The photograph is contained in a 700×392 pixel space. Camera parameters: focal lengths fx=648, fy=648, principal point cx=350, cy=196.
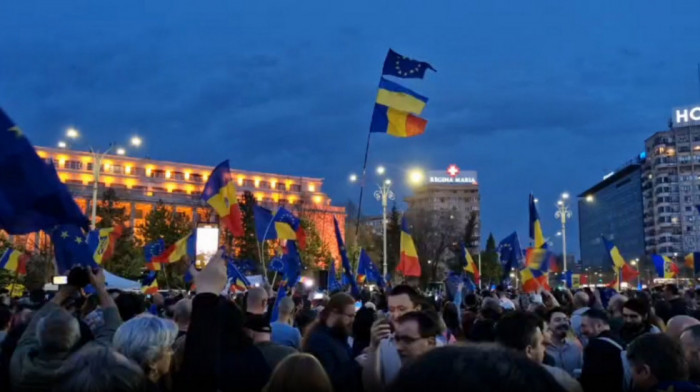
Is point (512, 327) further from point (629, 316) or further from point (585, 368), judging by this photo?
point (629, 316)

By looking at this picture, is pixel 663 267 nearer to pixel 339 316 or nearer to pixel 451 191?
pixel 339 316

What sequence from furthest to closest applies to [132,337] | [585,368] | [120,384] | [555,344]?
[555,344]
[585,368]
[132,337]
[120,384]

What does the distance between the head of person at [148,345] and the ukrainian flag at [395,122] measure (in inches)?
453

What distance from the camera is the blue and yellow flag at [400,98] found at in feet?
51.6

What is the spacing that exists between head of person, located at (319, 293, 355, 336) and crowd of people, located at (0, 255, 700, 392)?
0.01 meters

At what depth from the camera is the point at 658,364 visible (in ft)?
14.3

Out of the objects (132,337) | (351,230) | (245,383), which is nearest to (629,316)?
(245,383)

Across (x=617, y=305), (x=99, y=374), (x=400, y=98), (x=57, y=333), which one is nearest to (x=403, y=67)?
(x=400, y=98)

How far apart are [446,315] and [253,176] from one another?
115 metres

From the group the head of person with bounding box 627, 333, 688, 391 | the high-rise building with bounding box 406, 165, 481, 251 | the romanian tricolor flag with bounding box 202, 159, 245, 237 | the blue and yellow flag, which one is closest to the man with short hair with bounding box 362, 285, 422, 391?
the head of person with bounding box 627, 333, 688, 391

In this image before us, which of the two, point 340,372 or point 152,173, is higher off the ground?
point 152,173

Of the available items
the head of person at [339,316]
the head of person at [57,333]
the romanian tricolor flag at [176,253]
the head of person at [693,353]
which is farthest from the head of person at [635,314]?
the romanian tricolor flag at [176,253]

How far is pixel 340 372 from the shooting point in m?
5.21

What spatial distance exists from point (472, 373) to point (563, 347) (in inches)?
236
